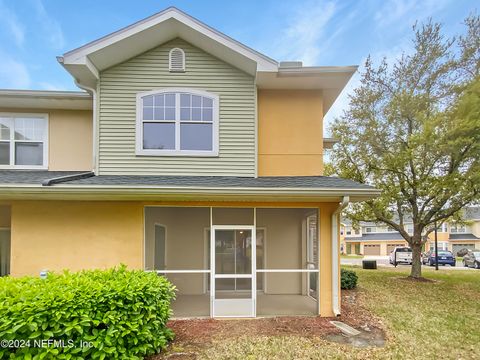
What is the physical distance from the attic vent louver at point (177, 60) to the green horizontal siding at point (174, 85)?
0.11 m

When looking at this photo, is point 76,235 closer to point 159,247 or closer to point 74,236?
point 74,236

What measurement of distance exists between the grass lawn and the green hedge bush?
0.90 m

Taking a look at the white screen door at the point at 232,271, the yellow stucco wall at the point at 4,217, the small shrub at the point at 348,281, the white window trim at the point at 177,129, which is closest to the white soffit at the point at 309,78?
the white window trim at the point at 177,129

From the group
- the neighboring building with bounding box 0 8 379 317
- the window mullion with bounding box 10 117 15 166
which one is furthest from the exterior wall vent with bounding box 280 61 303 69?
the window mullion with bounding box 10 117 15 166

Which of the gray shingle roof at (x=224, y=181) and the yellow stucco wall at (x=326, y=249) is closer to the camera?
the gray shingle roof at (x=224, y=181)

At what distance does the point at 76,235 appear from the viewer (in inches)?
296

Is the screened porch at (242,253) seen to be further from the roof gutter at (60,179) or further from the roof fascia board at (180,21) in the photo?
the roof fascia board at (180,21)

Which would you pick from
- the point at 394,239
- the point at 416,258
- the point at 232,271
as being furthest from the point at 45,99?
the point at 394,239

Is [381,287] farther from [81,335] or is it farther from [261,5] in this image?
[261,5]

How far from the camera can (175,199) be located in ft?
24.5

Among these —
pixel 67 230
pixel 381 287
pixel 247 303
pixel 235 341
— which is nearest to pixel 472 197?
pixel 381 287

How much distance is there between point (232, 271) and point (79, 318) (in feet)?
16.6

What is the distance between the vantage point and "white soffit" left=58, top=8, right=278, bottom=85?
26.0ft

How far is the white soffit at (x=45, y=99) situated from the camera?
8.59 metres
